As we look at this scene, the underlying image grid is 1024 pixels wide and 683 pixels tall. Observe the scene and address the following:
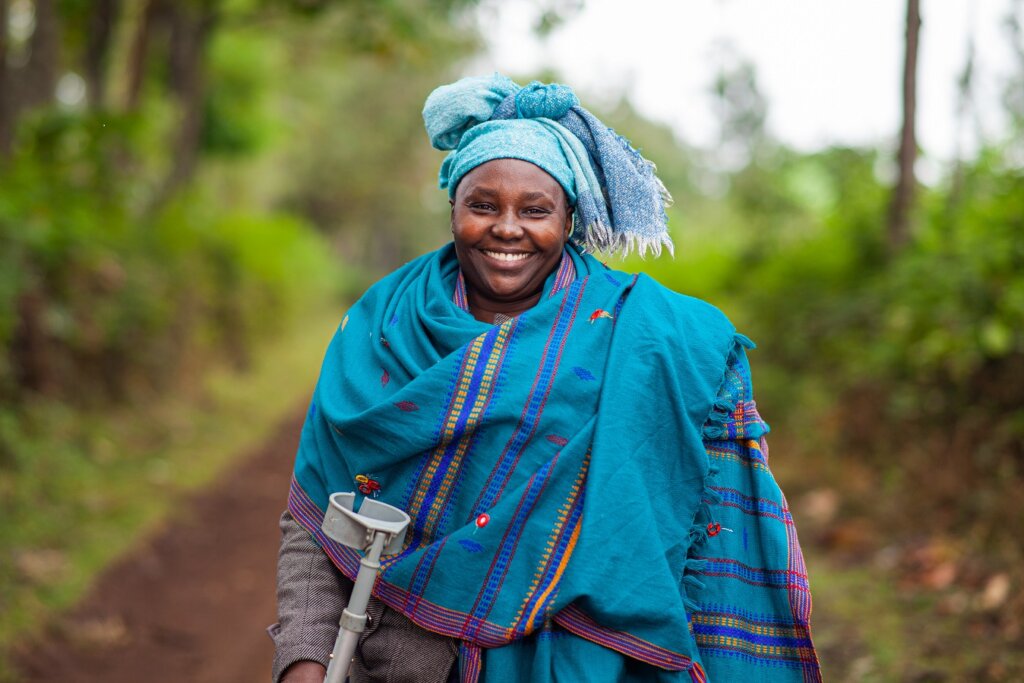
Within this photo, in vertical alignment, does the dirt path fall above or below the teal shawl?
below

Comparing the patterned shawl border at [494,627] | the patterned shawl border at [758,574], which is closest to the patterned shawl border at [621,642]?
the patterned shawl border at [494,627]

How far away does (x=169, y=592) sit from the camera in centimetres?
593

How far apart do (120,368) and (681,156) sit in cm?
2824

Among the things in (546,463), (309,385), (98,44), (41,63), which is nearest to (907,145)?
(546,463)

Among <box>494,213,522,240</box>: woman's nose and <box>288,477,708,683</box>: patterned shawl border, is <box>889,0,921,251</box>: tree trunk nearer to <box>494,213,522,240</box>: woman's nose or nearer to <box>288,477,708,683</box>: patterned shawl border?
<box>494,213,522,240</box>: woman's nose

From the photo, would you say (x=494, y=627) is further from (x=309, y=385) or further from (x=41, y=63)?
(x=309, y=385)

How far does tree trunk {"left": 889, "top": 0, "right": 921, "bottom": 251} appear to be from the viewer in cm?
430

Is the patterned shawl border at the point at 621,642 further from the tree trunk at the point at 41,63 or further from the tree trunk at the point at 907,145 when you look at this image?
the tree trunk at the point at 41,63

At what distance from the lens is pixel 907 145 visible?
5715mm

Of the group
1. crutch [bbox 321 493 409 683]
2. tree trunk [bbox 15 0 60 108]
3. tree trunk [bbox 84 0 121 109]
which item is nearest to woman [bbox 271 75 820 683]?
crutch [bbox 321 493 409 683]

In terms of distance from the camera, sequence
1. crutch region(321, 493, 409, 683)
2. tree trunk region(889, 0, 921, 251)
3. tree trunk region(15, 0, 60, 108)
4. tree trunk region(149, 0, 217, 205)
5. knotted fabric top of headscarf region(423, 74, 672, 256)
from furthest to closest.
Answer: tree trunk region(149, 0, 217, 205)
tree trunk region(15, 0, 60, 108)
tree trunk region(889, 0, 921, 251)
knotted fabric top of headscarf region(423, 74, 672, 256)
crutch region(321, 493, 409, 683)

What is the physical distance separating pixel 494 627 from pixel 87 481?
5.83 metres

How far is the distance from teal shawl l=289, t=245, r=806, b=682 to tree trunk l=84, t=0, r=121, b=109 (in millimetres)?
9353

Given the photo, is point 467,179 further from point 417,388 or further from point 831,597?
point 831,597
